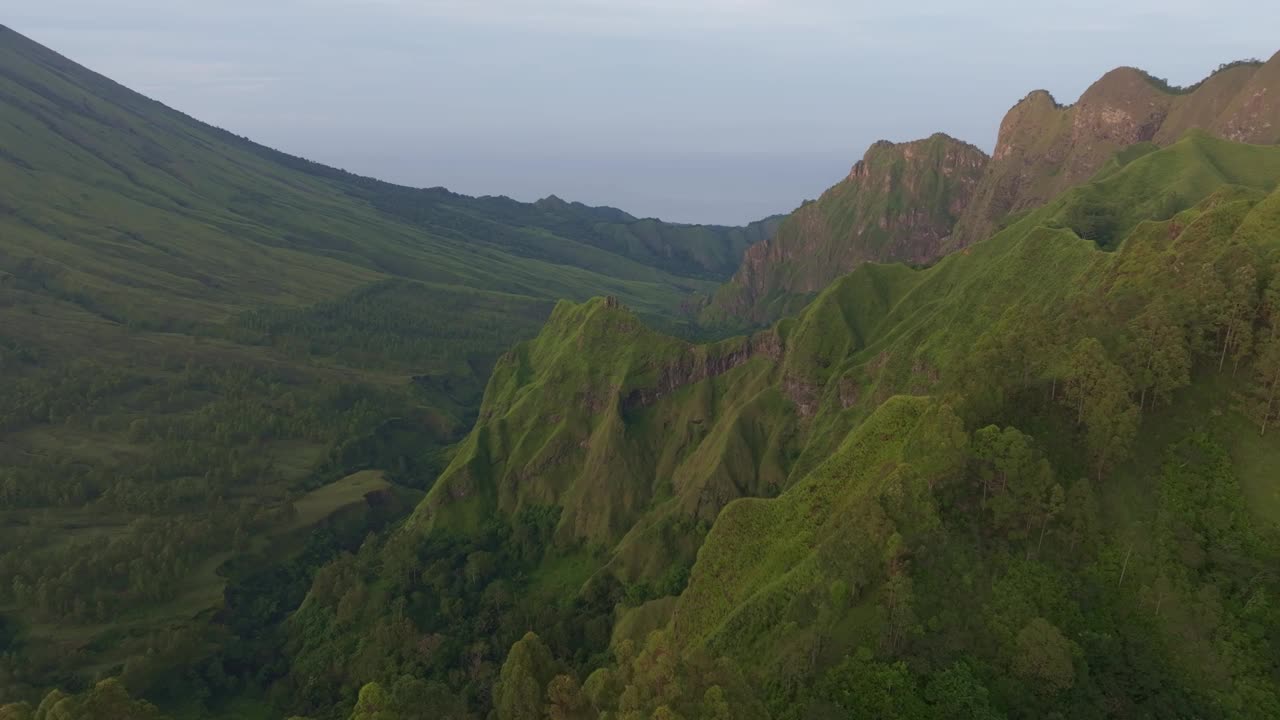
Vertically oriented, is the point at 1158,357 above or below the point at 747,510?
above

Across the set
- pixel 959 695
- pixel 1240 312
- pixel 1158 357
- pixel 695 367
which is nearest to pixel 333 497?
pixel 695 367

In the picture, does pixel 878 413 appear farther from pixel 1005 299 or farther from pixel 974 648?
pixel 1005 299

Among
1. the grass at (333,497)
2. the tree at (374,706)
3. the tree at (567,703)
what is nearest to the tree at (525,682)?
the tree at (567,703)

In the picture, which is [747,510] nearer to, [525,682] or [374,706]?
[525,682]

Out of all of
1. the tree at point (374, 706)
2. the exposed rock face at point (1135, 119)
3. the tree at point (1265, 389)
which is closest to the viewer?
the tree at point (374, 706)

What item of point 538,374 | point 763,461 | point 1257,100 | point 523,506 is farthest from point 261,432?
point 1257,100

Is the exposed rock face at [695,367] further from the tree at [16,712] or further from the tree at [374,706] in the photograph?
the tree at [16,712]

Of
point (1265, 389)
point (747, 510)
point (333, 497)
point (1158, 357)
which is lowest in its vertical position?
point (333, 497)
